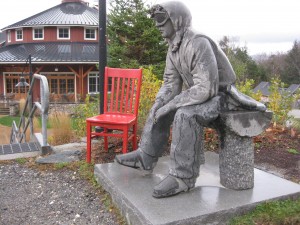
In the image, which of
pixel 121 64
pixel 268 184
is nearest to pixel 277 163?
pixel 268 184

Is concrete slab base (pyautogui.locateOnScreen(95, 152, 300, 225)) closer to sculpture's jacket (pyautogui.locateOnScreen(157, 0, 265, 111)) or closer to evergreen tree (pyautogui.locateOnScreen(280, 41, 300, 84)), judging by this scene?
sculpture's jacket (pyautogui.locateOnScreen(157, 0, 265, 111))

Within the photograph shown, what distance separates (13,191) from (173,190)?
166 centimetres

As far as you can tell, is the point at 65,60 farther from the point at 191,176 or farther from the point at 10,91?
the point at 191,176

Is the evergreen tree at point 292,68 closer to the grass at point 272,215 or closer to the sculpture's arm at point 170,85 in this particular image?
the sculpture's arm at point 170,85

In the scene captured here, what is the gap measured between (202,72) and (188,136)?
1.64ft

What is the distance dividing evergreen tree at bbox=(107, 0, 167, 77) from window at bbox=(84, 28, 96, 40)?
855cm

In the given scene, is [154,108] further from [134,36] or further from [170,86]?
[134,36]

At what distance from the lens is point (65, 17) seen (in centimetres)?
2427

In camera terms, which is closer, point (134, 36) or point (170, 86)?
point (170, 86)

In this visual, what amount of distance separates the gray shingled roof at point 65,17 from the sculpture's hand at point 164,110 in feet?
71.7

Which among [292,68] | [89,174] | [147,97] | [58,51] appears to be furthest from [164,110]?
[292,68]

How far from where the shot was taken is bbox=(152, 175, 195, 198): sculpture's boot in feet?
8.22

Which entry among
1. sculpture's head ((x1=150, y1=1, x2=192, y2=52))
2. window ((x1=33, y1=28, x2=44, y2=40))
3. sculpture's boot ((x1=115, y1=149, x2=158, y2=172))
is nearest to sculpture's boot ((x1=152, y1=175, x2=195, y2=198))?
sculpture's boot ((x1=115, y1=149, x2=158, y2=172))

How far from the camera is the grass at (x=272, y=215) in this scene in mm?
2350
